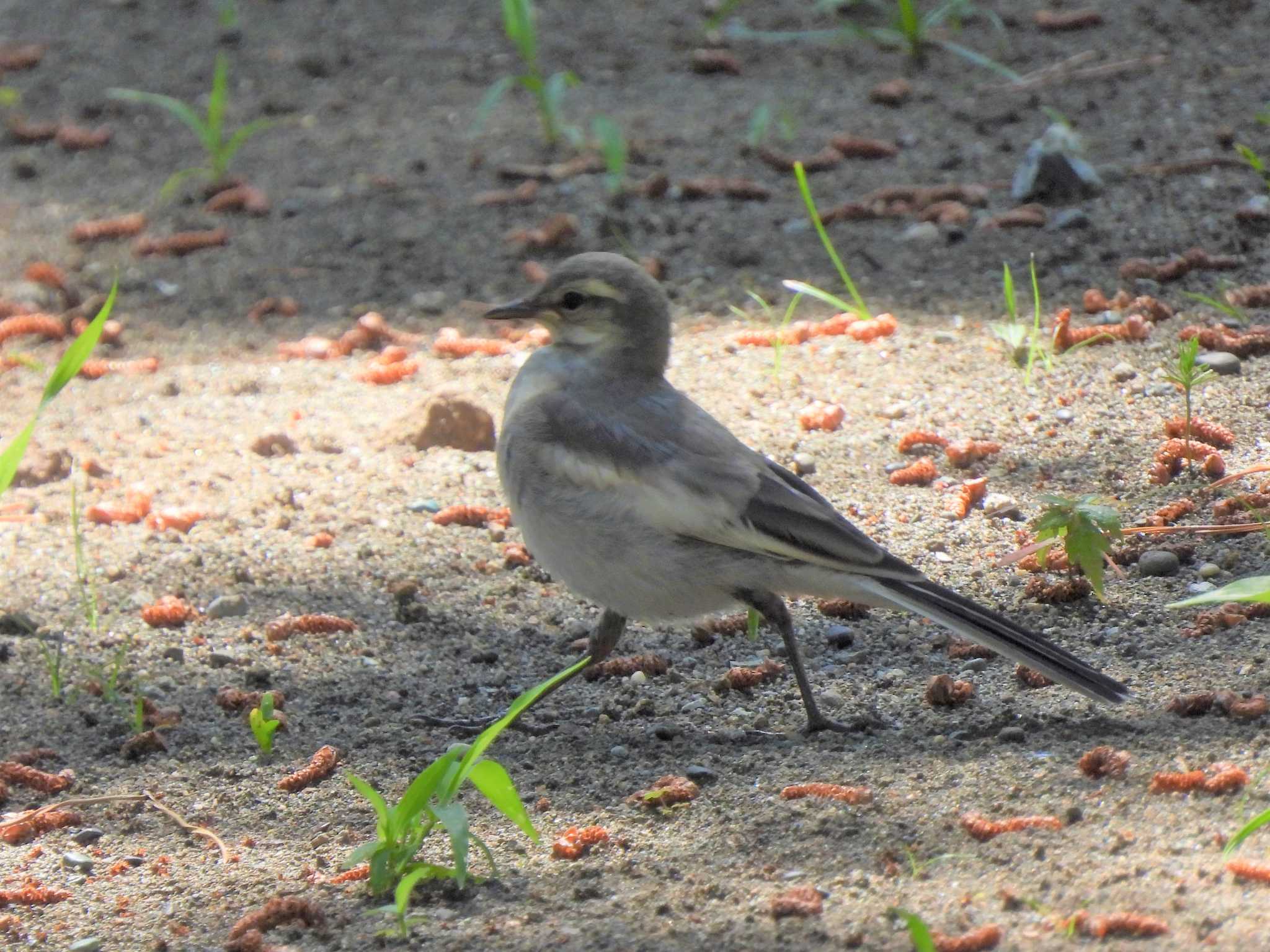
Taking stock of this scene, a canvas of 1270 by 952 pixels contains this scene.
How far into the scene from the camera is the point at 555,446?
4.48 m

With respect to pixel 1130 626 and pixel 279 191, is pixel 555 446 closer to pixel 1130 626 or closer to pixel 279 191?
pixel 1130 626

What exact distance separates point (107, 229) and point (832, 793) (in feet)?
17.0

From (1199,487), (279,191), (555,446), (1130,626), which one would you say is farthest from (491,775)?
(279,191)

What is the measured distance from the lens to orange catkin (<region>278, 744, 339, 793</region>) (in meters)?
4.09

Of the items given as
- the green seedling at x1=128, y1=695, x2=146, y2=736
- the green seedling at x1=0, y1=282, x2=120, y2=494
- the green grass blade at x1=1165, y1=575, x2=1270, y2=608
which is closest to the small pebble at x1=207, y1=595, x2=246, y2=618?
the green seedling at x1=128, y1=695, x2=146, y2=736

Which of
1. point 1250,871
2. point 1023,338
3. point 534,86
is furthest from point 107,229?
point 1250,871

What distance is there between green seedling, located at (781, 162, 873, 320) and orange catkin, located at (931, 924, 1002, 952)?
2.82m

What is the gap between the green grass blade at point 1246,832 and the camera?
2.98 meters

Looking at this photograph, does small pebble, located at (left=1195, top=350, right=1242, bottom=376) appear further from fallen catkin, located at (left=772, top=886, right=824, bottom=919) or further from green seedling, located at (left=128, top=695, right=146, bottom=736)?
green seedling, located at (left=128, top=695, right=146, bottom=736)

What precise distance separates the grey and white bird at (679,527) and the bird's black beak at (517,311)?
0.90 feet

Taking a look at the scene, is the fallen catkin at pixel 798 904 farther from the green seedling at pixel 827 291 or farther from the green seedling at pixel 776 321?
the green seedling at pixel 776 321

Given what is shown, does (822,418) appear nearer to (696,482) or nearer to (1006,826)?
(696,482)

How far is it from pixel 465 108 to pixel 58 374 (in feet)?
16.0

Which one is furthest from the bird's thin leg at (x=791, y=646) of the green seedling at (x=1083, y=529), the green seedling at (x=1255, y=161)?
the green seedling at (x=1255, y=161)
